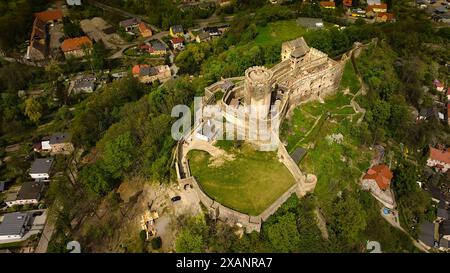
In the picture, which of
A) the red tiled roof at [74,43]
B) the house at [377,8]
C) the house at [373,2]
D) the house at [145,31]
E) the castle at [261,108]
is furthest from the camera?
the house at [373,2]

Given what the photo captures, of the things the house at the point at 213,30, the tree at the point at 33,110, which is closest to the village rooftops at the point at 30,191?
the tree at the point at 33,110

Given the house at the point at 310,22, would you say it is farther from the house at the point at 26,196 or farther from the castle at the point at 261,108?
the house at the point at 26,196

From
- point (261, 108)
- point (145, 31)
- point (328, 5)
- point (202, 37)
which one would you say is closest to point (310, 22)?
point (328, 5)

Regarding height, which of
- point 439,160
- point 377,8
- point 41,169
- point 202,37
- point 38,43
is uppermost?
point 377,8

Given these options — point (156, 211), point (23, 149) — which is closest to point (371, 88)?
point (156, 211)

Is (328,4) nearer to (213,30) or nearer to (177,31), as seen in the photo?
(213,30)

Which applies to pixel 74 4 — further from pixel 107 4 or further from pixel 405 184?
pixel 405 184
